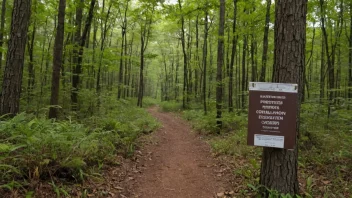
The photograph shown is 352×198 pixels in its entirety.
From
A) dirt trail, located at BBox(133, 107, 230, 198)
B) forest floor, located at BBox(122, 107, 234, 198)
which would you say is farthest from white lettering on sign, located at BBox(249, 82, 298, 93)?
dirt trail, located at BBox(133, 107, 230, 198)

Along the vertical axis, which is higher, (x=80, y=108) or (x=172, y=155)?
(x=80, y=108)

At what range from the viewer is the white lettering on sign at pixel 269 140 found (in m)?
3.59

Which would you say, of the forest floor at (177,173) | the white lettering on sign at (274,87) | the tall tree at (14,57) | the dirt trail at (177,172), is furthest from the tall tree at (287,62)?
the tall tree at (14,57)

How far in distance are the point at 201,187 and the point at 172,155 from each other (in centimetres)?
245

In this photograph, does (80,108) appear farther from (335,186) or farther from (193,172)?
(335,186)

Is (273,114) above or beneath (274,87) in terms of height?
beneath

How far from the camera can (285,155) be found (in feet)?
12.1

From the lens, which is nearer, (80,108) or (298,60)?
(298,60)

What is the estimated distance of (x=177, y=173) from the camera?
5559 mm

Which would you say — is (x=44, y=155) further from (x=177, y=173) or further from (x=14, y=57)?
(x=14, y=57)

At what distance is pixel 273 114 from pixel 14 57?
6374 mm

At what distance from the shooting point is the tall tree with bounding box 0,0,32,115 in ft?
18.9

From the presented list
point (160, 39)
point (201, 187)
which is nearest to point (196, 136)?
point (201, 187)

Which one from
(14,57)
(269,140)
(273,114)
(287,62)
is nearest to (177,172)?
(269,140)
